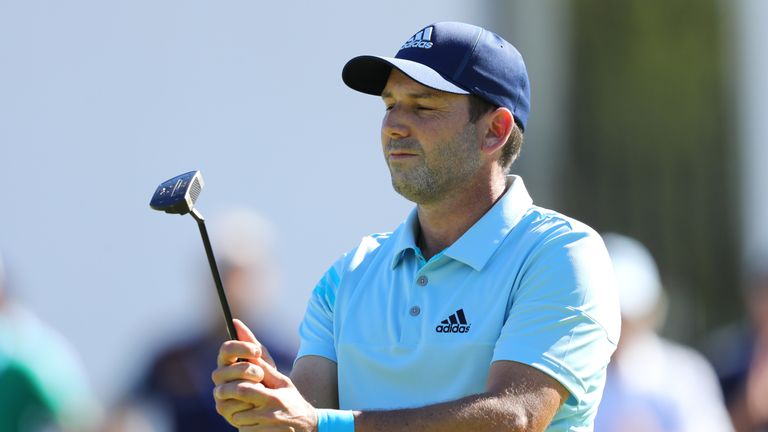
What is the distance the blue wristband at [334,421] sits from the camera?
3.64 metres

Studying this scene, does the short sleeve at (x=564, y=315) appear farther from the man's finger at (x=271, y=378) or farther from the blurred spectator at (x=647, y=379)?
→ the blurred spectator at (x=647, y=379)

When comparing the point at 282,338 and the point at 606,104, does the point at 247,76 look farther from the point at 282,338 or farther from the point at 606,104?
the point at 606,104

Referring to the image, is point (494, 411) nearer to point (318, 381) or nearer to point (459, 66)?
point (318, 381)

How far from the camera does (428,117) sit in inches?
161

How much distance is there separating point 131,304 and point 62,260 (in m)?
0.36

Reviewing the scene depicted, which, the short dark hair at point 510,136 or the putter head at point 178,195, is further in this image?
the short dark hair at point 510,136

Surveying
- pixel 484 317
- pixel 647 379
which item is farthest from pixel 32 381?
pixel 484 317

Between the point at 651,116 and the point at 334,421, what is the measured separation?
574 cm

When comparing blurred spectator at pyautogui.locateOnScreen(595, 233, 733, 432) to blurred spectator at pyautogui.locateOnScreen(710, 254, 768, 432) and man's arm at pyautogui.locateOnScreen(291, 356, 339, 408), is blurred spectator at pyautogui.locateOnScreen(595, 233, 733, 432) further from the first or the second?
man's arm at pyautogui.locateOnScreen(291, 356, 339, 408)

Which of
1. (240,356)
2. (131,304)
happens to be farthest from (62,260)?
(240,356)

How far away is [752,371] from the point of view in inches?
286

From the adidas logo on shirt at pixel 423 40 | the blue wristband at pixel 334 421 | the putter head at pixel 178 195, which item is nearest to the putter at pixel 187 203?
the putter head at pixel 178 195

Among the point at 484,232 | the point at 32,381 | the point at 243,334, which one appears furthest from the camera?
the point at 32,381

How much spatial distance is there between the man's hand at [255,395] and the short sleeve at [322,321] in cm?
50
